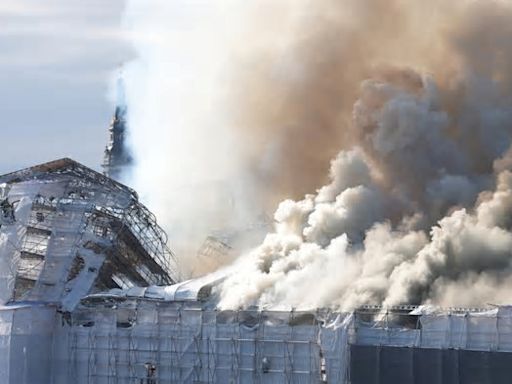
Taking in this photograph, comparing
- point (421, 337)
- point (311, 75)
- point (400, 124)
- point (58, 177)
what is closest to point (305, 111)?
point (311, 75)

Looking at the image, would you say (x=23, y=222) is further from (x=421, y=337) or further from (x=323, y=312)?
(x=421, y=337)

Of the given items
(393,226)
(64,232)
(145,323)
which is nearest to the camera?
(145,323)

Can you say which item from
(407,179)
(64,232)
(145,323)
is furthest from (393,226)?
(64,232)

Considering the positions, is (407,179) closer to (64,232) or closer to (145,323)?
(145,323)

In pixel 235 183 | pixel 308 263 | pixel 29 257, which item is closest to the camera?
pixel 308 263

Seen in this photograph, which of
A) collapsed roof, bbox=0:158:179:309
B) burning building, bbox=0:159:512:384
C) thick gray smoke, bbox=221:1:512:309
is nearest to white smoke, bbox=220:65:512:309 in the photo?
thick gray smoke, bbox=221:1:512:309

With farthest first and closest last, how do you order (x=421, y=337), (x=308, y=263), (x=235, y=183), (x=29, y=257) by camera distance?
(x=235, y=183), (x=29, y=257), (x=308, y=263), (x=421, y=337)

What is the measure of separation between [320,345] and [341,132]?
14120 millimetres

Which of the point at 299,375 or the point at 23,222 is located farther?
the point at 23,222

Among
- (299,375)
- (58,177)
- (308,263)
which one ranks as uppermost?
(58,177)

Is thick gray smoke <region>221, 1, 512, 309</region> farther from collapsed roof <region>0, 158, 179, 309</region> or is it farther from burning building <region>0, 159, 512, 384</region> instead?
collapsed roof <region>0, 158, 179, 309</region>

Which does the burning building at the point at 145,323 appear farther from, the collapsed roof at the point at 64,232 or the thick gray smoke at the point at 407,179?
the thick gray smoke at the point at 407,179

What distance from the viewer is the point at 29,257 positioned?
6819cm

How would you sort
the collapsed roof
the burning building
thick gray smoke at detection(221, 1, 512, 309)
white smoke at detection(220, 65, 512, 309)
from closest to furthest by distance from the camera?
the burning building → white smoke at detection(220, 65, 512, 309) → thick gray smoke at detection(221, 1, 512, 309) → the collapsed roof
